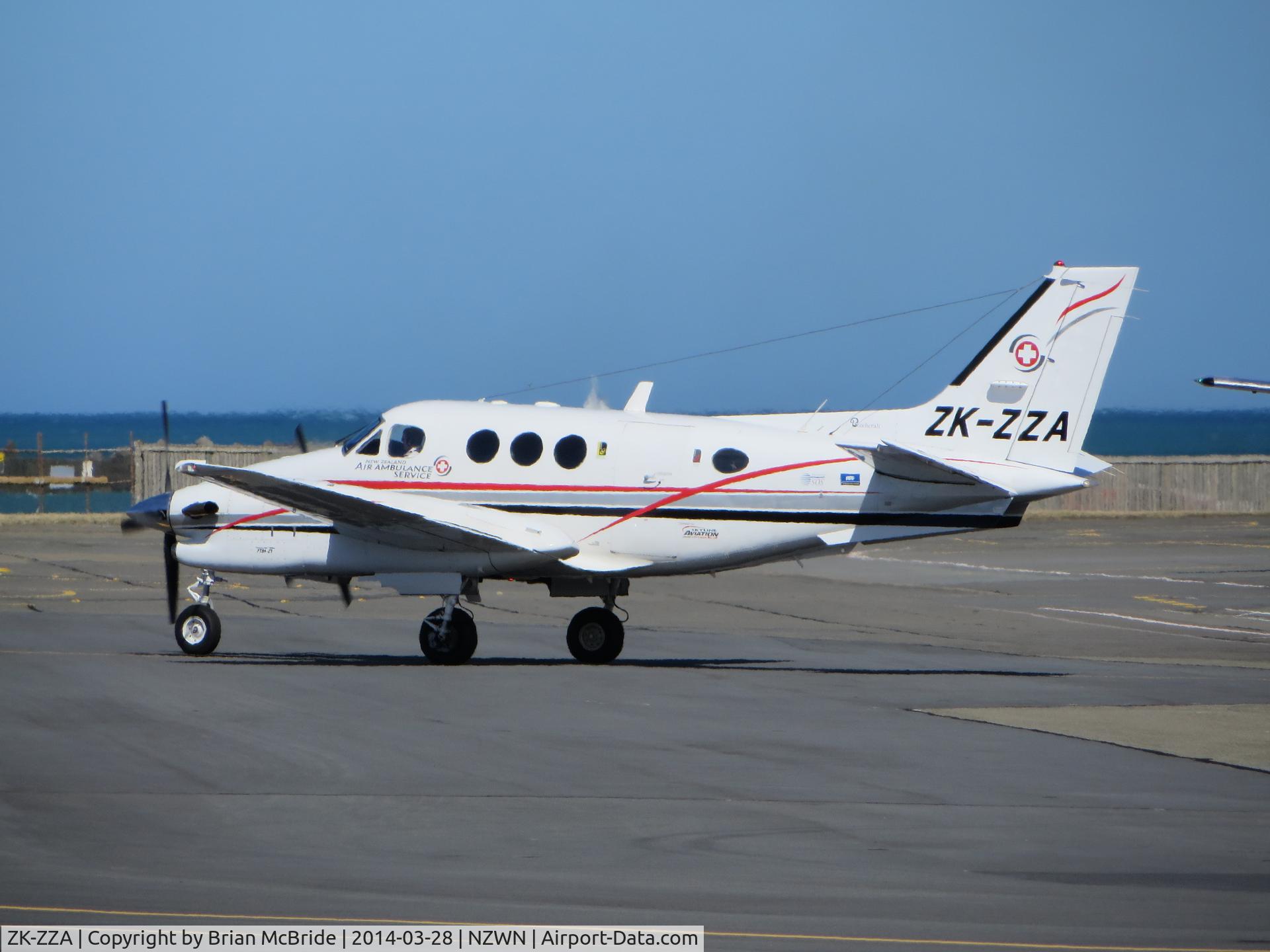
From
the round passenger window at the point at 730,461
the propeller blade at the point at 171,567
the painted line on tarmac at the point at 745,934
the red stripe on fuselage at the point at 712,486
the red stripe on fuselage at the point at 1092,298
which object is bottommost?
the painted line on tarmac at the point at 745,934

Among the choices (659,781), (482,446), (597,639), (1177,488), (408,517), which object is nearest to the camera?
(659,781)

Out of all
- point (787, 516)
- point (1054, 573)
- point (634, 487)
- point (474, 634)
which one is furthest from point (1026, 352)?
point (1054, 573)

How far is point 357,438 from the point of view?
19.2 meters

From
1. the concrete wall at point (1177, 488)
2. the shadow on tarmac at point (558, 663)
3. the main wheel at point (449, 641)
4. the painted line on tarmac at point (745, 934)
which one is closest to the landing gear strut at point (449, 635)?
the main wheel at point (449, 641)

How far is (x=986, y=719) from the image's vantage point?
572 inches

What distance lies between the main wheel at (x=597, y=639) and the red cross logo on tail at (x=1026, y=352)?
5745 mm

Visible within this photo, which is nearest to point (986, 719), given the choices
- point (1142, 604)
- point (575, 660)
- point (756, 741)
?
point (756, 741)

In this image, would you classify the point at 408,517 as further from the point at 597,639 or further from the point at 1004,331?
the point at 1004,331

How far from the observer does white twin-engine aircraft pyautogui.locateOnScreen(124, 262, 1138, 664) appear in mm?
17906

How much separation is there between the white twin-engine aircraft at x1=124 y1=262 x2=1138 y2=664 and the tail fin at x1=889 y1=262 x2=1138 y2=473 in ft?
0.07

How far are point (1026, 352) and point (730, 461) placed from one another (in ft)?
12.3

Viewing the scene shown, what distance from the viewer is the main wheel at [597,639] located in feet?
61.8

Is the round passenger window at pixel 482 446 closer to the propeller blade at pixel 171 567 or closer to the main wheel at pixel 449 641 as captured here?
the main wheel at pixel 449 641
